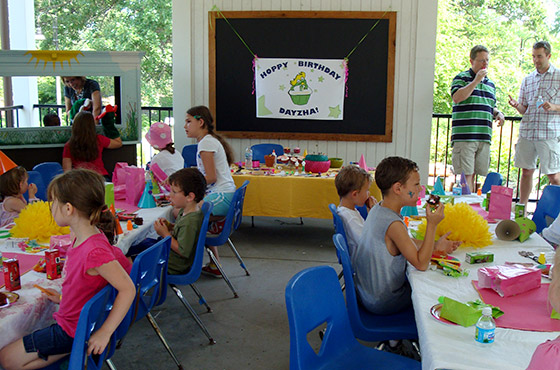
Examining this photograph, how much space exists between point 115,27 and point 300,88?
8258 mm

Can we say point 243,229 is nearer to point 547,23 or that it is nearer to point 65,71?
point 65,71

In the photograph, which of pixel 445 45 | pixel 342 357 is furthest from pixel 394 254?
pixel 445 45

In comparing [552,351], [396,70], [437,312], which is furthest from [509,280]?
[396,70]

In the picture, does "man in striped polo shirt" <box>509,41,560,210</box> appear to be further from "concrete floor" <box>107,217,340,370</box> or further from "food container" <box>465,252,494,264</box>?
"food container" <box>465,252,494,264</box>

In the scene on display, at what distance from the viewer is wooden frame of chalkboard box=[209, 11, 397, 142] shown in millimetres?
6688

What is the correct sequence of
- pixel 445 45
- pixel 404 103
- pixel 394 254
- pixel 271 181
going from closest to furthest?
1. pixel 394 254
2. pixel 271 181
3. pixel 404 103
4. pixel 445 45

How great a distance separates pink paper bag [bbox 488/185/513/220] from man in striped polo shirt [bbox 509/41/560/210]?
2653 mm

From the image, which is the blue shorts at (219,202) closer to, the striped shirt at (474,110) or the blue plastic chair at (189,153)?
the blue plastic chair at (189,153)

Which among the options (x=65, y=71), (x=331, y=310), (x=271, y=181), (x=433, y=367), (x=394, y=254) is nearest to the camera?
(x=433, y=367)

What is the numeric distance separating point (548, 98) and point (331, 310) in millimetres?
4813

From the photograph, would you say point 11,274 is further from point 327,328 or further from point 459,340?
point 459,340

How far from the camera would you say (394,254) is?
262 cm

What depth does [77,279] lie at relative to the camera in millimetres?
2146

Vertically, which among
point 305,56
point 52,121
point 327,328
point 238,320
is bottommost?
point 238,320
